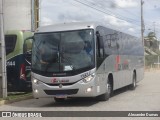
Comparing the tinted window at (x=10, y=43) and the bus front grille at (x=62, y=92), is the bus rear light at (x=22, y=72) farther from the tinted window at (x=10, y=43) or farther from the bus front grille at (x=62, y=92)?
the bus front grille at (x=62, y=92)

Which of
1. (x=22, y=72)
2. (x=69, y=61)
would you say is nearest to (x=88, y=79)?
(x=69, y=61)

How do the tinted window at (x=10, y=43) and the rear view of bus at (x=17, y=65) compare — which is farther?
the tinted window at (x=10, y=43)

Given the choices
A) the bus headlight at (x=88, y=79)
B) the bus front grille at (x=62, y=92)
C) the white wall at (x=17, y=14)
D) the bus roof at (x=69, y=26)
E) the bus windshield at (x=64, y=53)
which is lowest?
the bus front grille at (x=62, y=92)

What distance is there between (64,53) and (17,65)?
15.3ft

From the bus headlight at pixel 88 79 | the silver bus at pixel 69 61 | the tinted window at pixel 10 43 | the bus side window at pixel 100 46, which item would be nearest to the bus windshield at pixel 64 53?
the silver bus at pixel 69 61

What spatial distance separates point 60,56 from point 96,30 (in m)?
1.65

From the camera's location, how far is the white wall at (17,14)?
23344 mm

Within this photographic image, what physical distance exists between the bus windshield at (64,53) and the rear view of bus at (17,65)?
364 centimetres

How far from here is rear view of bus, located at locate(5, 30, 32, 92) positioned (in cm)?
1883

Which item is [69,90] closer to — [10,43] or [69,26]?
[69,26]

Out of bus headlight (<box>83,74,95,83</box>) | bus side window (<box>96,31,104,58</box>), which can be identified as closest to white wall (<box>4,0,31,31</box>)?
bus side window (<box>96,31,104,58</box>)

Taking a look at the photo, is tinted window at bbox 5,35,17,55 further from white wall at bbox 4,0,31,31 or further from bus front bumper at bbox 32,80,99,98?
bus front bumper at bbox 32,80,99,98

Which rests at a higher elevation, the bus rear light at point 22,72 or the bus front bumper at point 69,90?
the bus rear light at point 22,72

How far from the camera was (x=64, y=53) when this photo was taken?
1480 cm
